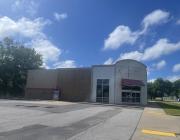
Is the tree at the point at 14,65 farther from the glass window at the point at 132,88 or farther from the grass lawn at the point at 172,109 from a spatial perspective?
the grass lawn at the point at 172,109

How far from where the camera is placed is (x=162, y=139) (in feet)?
34.0

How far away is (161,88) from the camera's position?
107188mm

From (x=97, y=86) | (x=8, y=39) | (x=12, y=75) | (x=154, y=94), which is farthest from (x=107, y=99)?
(x=154, y=94)

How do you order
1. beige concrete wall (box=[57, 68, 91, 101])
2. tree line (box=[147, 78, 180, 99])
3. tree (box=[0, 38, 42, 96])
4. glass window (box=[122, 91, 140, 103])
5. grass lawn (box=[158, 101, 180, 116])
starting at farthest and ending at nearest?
tree line (box=[147, 78, 180, 99]) < tree (box=[0, 38, 42, 96]) < beige concrete wall (box=[57, 68, 91, 101]) < glass window (box=[122, 91, 140, 103]) < grass lawn (box=[158, 101, 180, 116])

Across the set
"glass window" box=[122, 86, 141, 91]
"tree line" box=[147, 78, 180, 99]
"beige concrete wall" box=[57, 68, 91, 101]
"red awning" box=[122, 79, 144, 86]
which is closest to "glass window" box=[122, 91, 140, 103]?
"glass window" box=[122, 86, 141, 91]

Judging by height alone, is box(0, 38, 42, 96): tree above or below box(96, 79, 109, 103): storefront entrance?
above

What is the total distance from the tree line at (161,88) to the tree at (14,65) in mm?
54594

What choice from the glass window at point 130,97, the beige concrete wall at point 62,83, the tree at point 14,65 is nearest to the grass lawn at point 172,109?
the glass window at point 130,97

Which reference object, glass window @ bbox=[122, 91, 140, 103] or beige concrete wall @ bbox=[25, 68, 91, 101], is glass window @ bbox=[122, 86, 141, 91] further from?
beige concrete wall @ bbox=[25, 68, 91, 101]

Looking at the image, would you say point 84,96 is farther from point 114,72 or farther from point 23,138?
point 23,138

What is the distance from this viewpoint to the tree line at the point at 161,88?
350ft

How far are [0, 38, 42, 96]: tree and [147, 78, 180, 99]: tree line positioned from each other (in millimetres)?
54594

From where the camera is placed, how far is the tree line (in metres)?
107

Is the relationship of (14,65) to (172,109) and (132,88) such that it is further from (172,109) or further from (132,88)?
(172,109)
